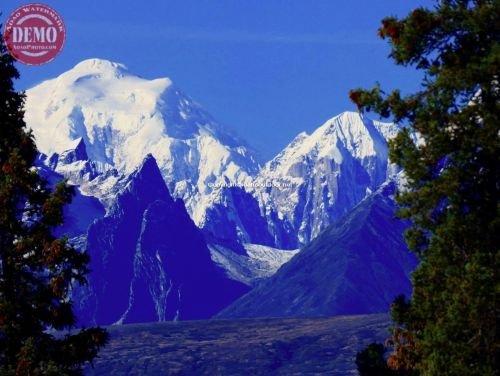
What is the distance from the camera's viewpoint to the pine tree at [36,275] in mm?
50750

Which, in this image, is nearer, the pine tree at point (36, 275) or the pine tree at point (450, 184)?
the pine tree at point (450, 184)

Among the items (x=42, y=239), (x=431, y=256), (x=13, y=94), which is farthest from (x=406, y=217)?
(x=13, y=94)

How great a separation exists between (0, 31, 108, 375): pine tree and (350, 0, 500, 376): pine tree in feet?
41.7

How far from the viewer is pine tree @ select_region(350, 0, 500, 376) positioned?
42.3 metres

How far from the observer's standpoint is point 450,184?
144 ft

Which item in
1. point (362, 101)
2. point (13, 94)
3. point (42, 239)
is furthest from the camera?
point (13, 94)

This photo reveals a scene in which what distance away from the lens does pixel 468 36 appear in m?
45.7

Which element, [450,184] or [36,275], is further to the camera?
[36,275]

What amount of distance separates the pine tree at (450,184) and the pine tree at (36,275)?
41.7 feet

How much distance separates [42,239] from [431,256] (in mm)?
15545

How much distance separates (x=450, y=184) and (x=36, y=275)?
17736 millimetres

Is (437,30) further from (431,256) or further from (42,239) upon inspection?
(42,239)

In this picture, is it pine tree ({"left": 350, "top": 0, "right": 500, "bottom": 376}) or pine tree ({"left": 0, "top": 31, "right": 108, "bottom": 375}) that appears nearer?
pine tree ({"left": 350, "top": 0, "right": 500, "bottom": 376})

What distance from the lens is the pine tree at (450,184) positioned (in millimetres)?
42312
